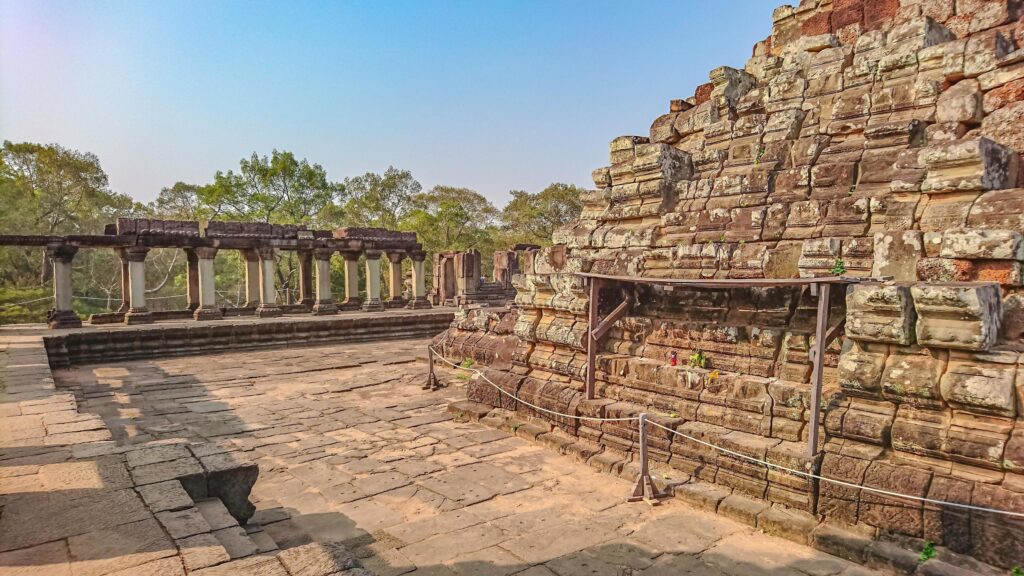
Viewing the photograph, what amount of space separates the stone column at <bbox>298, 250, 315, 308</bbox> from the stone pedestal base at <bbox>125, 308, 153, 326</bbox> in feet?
15.7

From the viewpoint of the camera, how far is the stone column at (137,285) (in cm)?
1453

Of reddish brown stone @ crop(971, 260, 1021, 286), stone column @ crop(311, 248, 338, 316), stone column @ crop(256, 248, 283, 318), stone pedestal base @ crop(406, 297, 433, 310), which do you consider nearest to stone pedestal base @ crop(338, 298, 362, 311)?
stone column @ crop(311, 248, 338, 316)

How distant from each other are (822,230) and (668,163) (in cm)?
217

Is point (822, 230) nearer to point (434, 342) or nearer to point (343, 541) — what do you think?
point (343, 541)

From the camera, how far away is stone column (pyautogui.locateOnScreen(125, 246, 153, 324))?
14531mm

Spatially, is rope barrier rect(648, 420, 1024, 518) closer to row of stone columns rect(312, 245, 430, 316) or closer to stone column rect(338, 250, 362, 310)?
row of stone columns rect(312, 245, 430, 316)

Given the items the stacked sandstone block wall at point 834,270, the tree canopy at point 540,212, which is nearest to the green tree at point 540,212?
the tree canopy at point 540,212

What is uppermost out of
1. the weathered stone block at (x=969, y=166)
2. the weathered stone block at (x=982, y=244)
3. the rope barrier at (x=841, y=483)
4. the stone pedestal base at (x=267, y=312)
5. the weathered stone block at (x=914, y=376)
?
the weathered stone block at (x=969, y=166)

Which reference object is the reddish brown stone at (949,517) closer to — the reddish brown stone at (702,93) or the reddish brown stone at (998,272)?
the reddish brown stone at (998,272)

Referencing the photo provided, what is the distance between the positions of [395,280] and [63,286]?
32.8ft

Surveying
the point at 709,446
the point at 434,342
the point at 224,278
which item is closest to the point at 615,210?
the point at 709,446

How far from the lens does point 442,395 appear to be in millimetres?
8328

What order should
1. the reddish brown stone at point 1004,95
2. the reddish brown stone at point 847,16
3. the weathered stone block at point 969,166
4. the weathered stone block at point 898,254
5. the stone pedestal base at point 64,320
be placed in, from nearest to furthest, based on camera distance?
the weathered stone block at point 969,166
the weathered stone block at point 898,254
the reddish brown stone at point 1004,95
the reddish brown stone at point 847,16
the stone pedestal base at point 64,320

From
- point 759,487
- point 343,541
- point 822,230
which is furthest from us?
point 822,230
